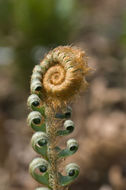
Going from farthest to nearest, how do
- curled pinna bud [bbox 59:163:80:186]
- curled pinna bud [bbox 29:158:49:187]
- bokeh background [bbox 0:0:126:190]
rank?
bokeh background [bbox 0:0:126:190], curled pinna bud [bbox 59:163:80:186], curled pinna bud [bbox 29:158:49:187]

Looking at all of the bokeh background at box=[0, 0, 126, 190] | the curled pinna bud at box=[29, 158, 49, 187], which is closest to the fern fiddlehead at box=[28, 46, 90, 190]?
the curled pinna bud at box=[29, 158, 49, 187]

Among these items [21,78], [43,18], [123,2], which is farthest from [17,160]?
[123,2]

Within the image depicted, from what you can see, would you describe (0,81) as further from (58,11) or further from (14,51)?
(58,11)

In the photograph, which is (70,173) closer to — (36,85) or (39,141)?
(39,141)

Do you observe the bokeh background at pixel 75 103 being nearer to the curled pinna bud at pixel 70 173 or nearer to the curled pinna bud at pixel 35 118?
the curled pinna bud at pixel 70 173

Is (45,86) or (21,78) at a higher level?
(21,78)

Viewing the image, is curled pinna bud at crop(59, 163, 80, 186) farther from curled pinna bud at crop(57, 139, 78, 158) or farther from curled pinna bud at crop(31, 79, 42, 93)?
curled pinna bud at crop(31, 79, 42, 93)
